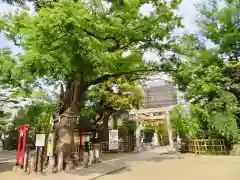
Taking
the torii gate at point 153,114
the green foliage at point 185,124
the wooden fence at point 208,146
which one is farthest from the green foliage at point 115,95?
the wooden fence at point 208,146

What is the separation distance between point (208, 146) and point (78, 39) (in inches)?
379

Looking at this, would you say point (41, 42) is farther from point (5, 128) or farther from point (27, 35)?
point (5, 128)

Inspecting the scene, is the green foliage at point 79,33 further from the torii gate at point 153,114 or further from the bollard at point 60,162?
the torii gate at point 153,114

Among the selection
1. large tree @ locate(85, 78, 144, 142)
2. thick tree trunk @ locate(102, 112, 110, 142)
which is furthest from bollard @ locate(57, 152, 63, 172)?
thick tree trunk @ locate(102, 112, 110, 142)

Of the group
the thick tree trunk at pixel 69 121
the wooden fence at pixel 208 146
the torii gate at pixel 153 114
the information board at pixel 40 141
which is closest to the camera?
the information board at pixel 40 141

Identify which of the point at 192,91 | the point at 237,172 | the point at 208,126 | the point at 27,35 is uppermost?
the point at 27,35

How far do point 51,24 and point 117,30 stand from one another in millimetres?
2027

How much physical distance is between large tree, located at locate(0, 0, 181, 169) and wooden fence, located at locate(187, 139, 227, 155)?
17.7 ft

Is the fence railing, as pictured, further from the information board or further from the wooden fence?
the information board

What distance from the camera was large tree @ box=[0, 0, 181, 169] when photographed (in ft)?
15.1

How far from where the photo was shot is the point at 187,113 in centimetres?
1273

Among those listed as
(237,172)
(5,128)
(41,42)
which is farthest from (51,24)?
(5,128)

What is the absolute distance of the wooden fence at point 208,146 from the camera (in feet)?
33.9

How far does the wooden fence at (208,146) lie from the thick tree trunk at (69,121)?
7313 millimetres
